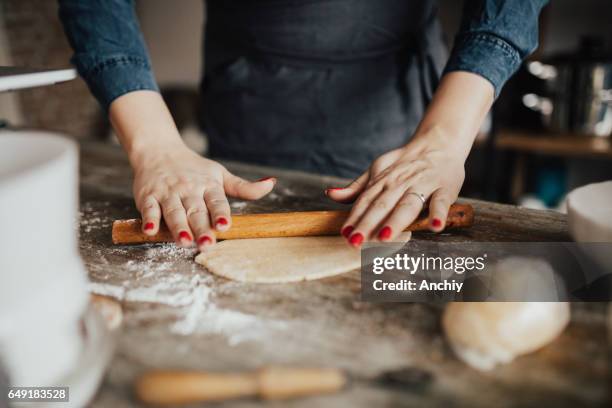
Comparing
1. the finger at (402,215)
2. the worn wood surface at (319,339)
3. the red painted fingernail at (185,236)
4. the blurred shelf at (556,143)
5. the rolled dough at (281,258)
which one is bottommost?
the blurred shelf at (556,143)

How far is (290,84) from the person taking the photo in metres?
1.25

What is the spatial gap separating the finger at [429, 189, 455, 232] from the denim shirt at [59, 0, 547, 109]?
261mm

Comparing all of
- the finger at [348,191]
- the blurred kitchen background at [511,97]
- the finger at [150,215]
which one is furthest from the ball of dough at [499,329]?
the blurred kitchen background at [511,97]

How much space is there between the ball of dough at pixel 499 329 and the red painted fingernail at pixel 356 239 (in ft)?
0.66

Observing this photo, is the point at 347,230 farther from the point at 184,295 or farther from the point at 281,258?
the point at 184,295

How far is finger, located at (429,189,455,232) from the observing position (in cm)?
75

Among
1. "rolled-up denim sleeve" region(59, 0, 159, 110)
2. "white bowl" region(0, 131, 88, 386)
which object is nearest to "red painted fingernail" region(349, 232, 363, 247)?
"white bowl" region(0, 131, 88, 386)

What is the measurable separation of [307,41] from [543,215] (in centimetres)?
66

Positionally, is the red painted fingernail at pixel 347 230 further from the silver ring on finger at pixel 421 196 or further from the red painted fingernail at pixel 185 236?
A: the red painted fingernail at pixel 185 236

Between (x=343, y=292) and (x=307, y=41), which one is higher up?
(x=307, y=41)

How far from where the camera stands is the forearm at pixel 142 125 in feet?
3.02

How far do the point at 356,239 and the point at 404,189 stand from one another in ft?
0.42

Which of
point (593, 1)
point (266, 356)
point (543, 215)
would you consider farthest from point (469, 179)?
point (266, 356)

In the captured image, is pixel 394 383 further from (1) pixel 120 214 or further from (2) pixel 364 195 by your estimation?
(1) pixel 120 214
